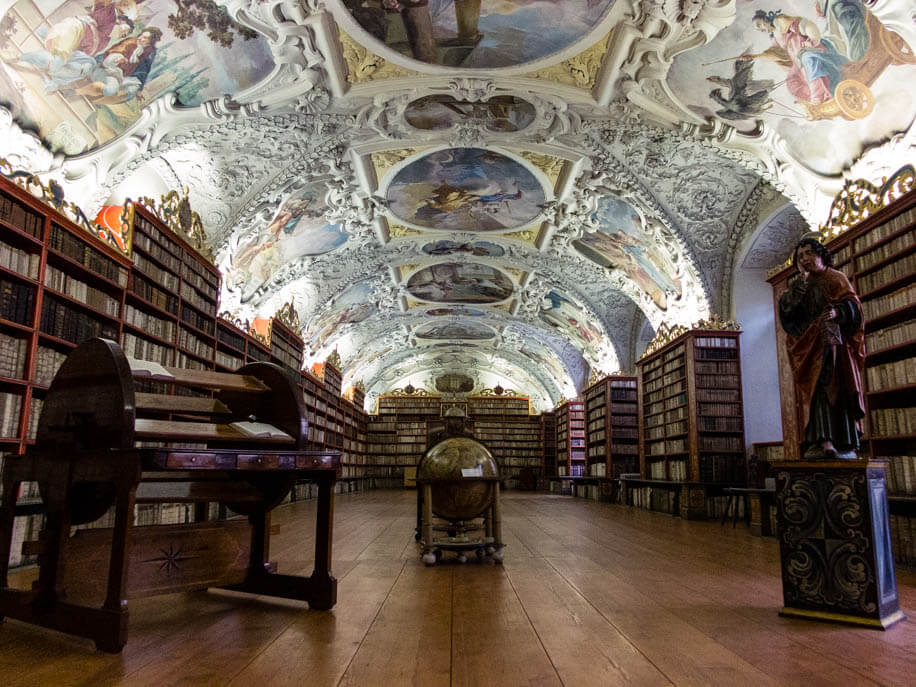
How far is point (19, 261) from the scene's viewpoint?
19.8 feet

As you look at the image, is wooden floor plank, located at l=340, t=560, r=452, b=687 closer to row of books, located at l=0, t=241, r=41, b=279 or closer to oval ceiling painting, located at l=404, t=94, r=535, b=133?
row of books, located at l=0, t=241, r=41, b=279

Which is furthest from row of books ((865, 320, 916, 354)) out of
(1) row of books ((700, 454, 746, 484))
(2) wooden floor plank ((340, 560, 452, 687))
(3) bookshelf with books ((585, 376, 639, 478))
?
(3) bookshelf with books ((585, 376, 639, 478))

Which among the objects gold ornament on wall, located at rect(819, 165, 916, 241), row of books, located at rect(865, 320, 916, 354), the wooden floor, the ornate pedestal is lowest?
the wooden floor

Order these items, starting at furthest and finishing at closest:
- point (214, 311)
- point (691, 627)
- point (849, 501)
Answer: point (214, 311) < point (849, 501) < point (691, 627)

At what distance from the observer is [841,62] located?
7273 millimetres

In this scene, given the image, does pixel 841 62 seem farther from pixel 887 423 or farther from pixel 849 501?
pixel 849 501

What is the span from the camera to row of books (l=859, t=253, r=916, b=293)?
6.75 meters

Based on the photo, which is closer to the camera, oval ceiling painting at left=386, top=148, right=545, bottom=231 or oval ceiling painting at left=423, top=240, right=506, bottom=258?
oval ceiling painting at left=386, top=148, right=545, bottom=231

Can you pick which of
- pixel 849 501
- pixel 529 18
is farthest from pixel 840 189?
pixel 849 501

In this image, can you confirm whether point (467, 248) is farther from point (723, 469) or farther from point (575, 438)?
point (575, 438)

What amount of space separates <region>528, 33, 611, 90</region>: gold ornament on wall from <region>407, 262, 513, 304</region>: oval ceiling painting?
8.87m

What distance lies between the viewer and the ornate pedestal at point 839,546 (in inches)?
143

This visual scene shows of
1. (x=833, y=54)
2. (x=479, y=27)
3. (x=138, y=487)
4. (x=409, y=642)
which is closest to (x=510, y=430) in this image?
(x=479, y=27)

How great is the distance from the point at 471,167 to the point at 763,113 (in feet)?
17.5
